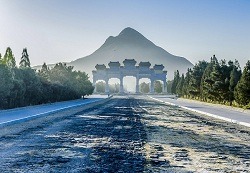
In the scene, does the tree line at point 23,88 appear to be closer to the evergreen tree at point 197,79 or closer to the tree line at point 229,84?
the tree line at point 229,84

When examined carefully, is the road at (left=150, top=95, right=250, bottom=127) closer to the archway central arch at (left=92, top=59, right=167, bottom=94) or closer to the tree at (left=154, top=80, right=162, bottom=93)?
the tree at (left=154, top=80, right=162, bottom=93)

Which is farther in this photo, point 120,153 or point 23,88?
point 23,88

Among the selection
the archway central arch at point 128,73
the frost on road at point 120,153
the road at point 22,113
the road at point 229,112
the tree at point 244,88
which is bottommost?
the road at point 229,112

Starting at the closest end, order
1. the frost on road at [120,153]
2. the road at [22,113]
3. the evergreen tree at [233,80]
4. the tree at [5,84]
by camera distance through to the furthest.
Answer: the frost on road at [120,153] → the road at [22,113] → the tree at [5,84] → the evergreen tree at [233,80]

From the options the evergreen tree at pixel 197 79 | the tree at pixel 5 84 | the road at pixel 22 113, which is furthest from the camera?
the evergreen tree at pixel 197 79

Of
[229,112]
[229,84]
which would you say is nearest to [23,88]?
[229,112]

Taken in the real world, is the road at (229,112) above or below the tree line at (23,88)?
below

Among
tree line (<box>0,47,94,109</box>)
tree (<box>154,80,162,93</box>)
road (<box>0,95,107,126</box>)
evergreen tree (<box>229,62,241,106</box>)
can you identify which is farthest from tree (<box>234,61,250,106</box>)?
tree (<box>154,80,162,93</box>)

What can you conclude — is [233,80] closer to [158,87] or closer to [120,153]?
[120,153]

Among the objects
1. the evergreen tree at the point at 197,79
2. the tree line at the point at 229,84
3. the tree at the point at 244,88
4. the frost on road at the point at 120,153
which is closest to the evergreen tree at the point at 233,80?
the tree line at the point at 229,84

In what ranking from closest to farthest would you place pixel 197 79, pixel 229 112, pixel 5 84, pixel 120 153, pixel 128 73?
pixel 120 153
pixel 5 84
pixel 229 112
pixel 197 79
pixel 128 73

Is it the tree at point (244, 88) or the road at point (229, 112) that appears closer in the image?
the road at point (229, 112)

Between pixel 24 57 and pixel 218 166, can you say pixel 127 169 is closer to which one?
pixel 218 166

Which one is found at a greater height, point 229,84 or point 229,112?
point 229,84
